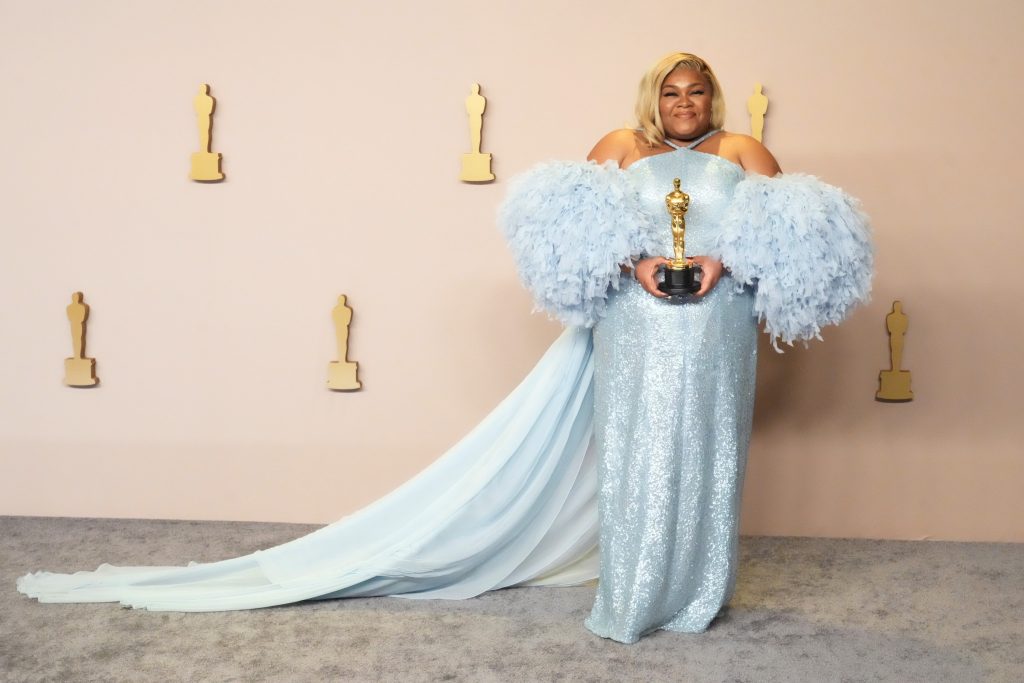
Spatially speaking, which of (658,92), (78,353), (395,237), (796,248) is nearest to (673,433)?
(796,248)

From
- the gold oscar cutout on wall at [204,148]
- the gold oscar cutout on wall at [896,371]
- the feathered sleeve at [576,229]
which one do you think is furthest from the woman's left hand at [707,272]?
the gold oscar cutout on wall at [204,148]

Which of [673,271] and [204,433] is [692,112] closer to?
[673,271]

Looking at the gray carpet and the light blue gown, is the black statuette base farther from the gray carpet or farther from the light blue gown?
the gray carpet

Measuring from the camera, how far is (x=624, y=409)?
2.73 metres

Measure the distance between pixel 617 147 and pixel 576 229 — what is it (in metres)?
0.36

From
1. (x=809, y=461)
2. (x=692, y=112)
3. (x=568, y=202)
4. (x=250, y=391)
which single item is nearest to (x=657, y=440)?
(x=568, y=202)

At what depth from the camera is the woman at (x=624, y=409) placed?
263 centimetres

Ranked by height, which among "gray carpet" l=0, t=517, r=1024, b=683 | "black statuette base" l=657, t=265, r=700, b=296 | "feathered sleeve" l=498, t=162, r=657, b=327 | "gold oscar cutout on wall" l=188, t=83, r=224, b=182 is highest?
"gold oscar cutout on wall" l=188, t=83, r=224, b=182

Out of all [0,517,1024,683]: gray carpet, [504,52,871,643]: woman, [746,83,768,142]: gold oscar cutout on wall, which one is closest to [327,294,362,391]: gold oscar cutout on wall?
[0,517,1024,683]: gray carpet

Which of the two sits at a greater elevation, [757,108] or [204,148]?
[757,108]

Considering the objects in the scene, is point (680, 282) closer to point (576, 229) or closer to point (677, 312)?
point (677, 312)

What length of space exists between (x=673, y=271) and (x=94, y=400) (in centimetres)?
228

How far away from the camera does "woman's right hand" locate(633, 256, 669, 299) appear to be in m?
2.63

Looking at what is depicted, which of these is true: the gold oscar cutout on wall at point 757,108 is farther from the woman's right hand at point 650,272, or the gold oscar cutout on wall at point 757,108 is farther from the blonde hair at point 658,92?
the woman's right hand at point 650,272
